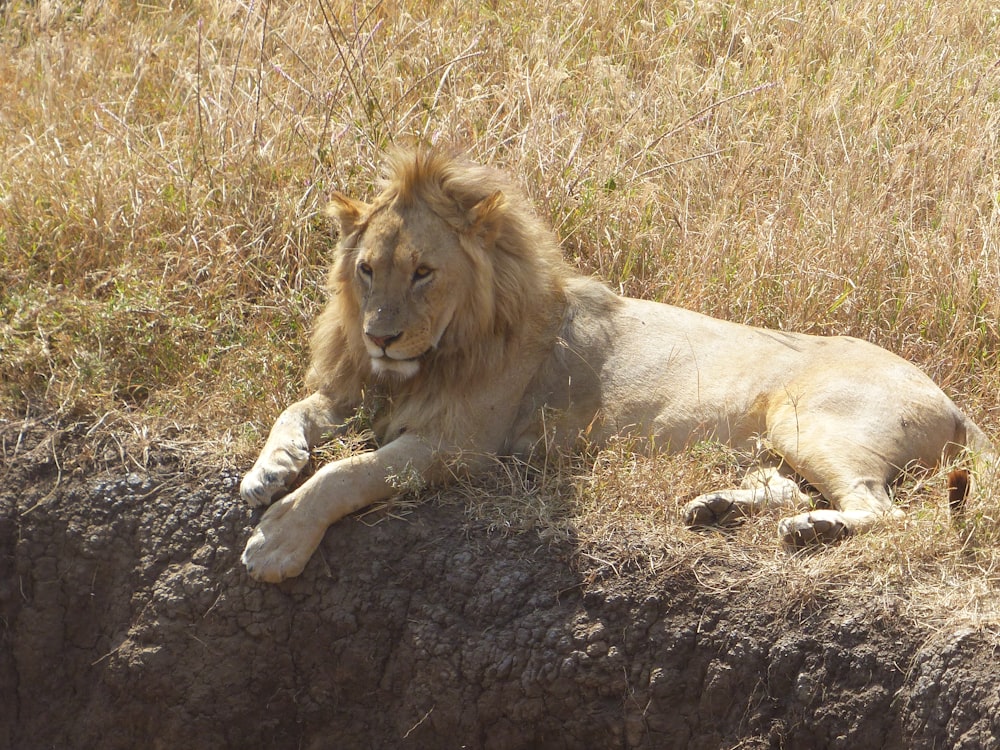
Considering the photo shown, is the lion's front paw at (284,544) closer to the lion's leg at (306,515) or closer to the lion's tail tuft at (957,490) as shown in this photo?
the lion's leg at (306,515)

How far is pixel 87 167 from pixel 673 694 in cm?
343

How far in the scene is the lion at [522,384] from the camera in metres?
3.92

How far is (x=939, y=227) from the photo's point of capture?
532 centimetres

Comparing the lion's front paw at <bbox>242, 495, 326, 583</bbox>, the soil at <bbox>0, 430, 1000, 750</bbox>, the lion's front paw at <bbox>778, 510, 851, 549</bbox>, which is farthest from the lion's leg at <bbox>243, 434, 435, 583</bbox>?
the lion's front paw at <bbox>778, 510, 851, 549</bbox>

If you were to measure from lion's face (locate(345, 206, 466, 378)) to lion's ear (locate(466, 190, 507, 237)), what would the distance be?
79mm

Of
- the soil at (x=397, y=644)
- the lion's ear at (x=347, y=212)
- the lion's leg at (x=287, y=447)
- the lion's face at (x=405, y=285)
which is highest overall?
the lion's ear at (x=347, y=212)

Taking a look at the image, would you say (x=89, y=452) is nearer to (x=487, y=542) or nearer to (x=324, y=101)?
(x=487, y=542)

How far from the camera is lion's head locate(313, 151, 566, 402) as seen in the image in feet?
12.9

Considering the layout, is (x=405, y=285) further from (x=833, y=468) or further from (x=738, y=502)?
(x=833, y=468)

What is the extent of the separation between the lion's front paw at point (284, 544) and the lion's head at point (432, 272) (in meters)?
0.54

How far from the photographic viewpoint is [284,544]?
12.7 ft

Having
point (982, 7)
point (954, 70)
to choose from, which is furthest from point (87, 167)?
point (982, 7)

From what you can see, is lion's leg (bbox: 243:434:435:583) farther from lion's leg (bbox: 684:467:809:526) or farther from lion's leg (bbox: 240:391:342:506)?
lion's leg (bbox: 684:467:809:526)

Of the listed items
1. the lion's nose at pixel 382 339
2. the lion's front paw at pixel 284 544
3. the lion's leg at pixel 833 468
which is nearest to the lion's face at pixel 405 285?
the lion's nose at pixel 382 339
